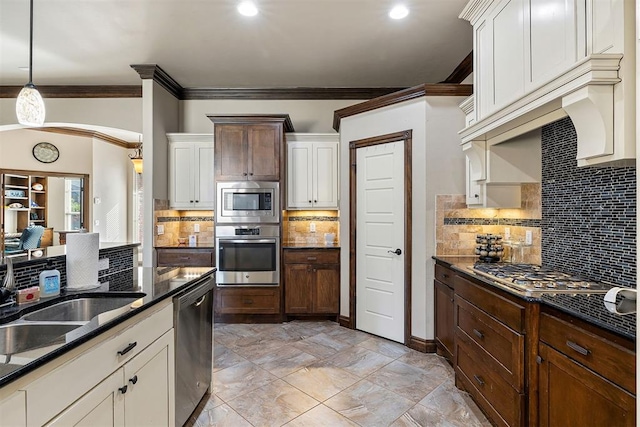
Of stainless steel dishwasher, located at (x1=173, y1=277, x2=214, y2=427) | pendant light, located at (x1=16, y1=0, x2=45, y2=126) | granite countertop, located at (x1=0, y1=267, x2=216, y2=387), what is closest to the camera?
granite countertop, located at (x1=0, y1=267, x2=216, y2=387)

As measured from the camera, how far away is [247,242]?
406 centimetres

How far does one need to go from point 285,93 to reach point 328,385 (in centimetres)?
366

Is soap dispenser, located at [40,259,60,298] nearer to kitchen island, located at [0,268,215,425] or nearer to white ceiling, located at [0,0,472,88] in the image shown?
kitchen island, located at [0,268,215,425]

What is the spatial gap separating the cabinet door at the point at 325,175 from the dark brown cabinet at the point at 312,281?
686 mm

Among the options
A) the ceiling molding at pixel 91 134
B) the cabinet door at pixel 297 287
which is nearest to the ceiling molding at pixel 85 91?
the ceiling molding at pixel 91 134

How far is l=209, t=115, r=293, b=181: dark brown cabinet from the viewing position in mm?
4070

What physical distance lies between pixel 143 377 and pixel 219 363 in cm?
154

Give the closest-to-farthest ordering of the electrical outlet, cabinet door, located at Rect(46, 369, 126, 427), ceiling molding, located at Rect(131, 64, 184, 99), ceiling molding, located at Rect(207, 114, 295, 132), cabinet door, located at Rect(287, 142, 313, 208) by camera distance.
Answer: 1. cabinet door, located at Rect(46, 369, 126, 427)
2. the electrical outlet
3. ceiling molding, located at Rect(131, 64, 184, 99)
4. ceiling molding, located at Rect(207, 114, 295, 132)
5. cabinet door, located at Rect(287, 142, 313, 208)

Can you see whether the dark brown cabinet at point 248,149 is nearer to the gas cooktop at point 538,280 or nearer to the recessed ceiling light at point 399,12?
the recessed ceiling light at point 399,12

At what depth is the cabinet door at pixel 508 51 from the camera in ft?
6.67

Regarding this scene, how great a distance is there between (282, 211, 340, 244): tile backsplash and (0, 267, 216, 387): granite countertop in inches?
87.9

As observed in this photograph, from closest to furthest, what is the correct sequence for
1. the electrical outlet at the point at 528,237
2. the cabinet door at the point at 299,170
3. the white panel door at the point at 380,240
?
the electrical outlet at the point at 528,237 < the white panel door at the point at 380,240 < the cabinet door at the point at 299,170

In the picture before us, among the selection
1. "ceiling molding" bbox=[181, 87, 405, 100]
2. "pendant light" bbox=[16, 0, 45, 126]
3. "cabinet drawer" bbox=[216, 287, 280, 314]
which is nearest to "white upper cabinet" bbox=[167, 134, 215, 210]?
"ceiling molding" bbox=[181, 87, 405, 100]

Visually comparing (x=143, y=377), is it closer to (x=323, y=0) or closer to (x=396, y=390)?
(x=396, y=390)
